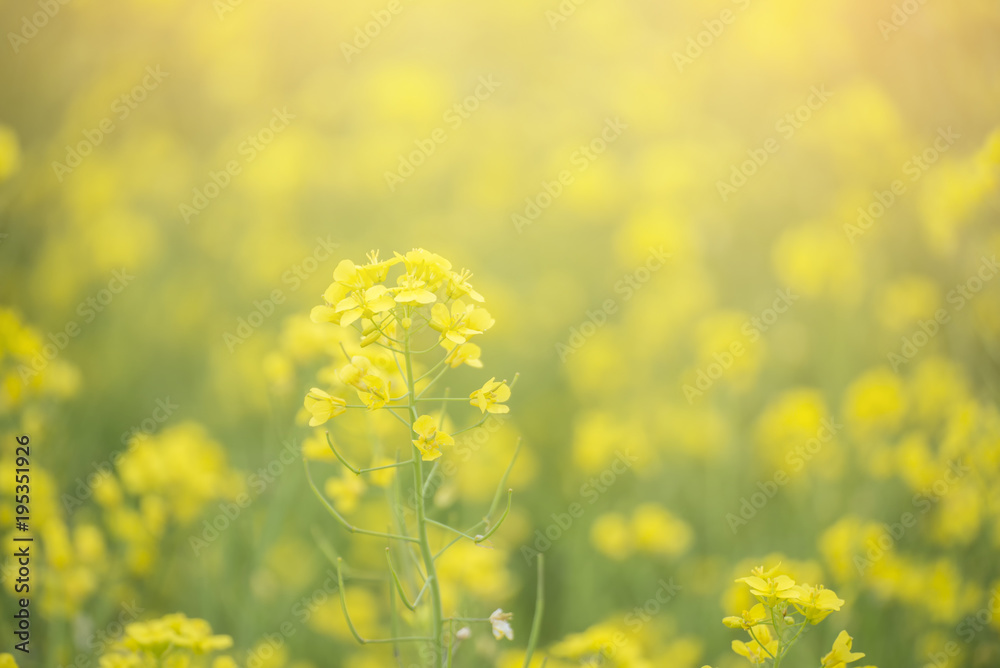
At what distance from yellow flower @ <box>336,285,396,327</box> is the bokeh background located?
0.66 metres

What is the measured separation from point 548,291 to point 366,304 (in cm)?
322

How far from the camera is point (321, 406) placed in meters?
1.34

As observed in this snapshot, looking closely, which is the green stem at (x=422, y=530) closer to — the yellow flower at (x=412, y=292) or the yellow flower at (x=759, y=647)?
the yellow flower at (x=412, y=292)

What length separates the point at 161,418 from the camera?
3572mm

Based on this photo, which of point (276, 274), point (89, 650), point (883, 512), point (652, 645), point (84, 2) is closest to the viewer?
point (89, 650)

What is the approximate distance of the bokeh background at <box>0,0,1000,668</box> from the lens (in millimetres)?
2428

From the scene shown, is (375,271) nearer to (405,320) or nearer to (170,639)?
(405,320)

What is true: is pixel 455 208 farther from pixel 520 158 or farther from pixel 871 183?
pixel 871 183

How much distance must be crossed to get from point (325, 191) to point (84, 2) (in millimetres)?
1990

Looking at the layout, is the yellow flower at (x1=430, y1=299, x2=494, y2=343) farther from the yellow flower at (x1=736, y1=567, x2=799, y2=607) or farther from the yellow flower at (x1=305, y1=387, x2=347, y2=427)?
the yellow flower at (x1=736, y1=567, x2=799, y2=607)

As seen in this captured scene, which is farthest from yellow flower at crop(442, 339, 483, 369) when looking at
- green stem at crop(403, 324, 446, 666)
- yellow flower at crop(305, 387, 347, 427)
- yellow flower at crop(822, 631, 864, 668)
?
yellow flower at crop(822, 631, 864, 668)

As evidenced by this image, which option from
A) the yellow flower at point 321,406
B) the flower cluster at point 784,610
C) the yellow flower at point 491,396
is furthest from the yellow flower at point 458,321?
the flower cluster at point 784,610

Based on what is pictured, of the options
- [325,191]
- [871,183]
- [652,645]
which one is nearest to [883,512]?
[652,645]

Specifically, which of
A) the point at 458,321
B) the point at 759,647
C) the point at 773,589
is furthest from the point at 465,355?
the point at 759,647
